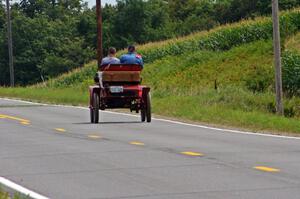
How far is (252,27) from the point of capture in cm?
4988

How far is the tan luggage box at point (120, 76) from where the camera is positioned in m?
24.2

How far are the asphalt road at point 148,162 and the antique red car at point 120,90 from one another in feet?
5.50

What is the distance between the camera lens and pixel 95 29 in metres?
96.2

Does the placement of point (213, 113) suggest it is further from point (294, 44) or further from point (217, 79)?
point (294, 44)

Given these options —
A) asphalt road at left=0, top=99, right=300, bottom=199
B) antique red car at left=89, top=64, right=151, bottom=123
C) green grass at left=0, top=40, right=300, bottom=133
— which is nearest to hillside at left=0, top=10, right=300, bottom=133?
green grass at left=0, top=40, right=300, bottom=133

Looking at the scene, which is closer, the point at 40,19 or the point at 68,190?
the point at 68,190

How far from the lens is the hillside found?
2654 centimetres

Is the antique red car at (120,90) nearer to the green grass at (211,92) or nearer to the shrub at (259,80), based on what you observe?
the green grass at (211,92)

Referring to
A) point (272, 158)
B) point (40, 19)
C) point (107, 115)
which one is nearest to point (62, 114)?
point (107, 115)

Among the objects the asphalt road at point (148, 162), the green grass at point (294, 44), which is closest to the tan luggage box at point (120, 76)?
the asphalt road at point (148, 162)

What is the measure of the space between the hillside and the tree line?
25951 mm

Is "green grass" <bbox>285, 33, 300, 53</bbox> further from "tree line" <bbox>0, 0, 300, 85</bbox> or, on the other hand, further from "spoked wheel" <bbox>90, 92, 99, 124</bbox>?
"tree line" <bbox>0, 0, 300, 85</bbox>

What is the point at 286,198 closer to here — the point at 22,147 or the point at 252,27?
the point at 22,147

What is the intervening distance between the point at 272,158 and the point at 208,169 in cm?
182
